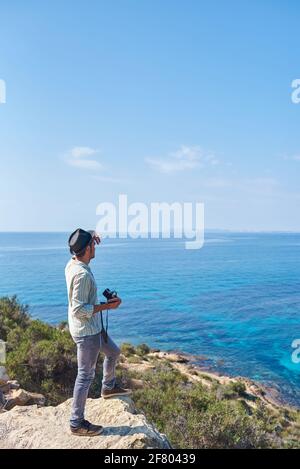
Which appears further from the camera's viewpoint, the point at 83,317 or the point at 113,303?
the point at 113,303

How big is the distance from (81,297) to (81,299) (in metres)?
0.02

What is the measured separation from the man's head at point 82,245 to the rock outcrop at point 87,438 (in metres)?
2.25

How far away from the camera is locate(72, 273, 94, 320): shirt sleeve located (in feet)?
14.6

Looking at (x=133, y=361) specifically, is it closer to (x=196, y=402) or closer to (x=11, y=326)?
(x=11, y=326)

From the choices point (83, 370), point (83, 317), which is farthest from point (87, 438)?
point (83, 317)

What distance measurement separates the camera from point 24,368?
1013cm

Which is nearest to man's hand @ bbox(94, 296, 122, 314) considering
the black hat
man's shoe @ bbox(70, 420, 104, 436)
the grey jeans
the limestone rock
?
the grey jeans

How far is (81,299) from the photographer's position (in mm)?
4516

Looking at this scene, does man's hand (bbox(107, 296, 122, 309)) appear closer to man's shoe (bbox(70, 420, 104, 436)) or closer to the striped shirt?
the striped shirt

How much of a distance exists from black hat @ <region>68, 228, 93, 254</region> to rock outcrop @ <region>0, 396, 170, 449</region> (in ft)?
7.84

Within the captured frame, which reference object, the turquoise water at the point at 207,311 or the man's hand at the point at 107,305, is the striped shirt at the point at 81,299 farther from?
the turquoise water at the point at 207,311

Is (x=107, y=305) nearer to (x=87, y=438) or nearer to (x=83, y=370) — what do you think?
(x=83, y=370)
